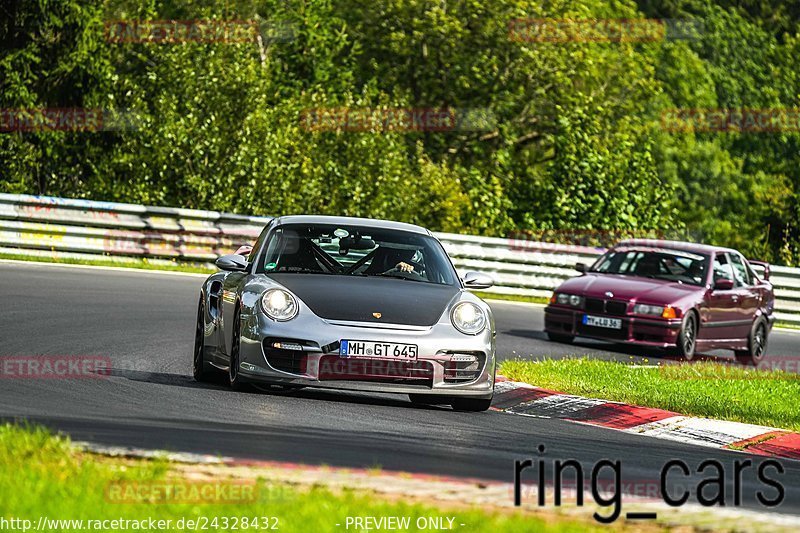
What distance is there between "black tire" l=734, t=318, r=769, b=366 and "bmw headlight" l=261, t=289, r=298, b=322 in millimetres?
11231

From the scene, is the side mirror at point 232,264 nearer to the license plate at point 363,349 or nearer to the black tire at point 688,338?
the license plate at point 363,349

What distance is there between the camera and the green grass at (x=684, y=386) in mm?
12031

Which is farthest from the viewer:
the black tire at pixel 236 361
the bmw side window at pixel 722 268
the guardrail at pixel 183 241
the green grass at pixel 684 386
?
the guardrail at pixel 183 241

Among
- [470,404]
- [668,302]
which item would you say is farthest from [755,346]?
[470,404]

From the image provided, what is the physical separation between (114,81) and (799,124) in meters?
34.3

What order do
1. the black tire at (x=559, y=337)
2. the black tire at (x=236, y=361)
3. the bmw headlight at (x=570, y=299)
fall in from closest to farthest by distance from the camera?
1. the black tire at (x=236, y=361)
2. the bmw headlight at (x=570, y=299)
3. the black tire at (x=559, y=337)

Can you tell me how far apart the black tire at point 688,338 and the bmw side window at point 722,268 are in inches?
42.4

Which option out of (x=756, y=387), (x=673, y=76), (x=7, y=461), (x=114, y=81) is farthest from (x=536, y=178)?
(x=7, y=461)

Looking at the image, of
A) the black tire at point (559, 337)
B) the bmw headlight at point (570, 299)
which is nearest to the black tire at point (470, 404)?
the bmw headlight at point (570, 299)

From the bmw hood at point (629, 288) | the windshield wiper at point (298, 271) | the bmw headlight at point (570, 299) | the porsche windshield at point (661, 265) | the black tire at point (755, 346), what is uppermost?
the windshield wiper at point (298, 271)

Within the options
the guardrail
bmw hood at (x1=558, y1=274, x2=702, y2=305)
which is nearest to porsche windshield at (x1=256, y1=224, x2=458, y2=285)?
bmw hood at (x1=558, y1=274, x2=702, y2=305)

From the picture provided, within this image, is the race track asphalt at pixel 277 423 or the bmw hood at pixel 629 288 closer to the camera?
the race track asphalt at pixel 277 423

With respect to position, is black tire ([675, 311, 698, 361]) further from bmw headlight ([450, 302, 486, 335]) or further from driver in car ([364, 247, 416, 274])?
bmw headlight ([450, 302, 486, 335])

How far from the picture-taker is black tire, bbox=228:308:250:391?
33.3 feet
